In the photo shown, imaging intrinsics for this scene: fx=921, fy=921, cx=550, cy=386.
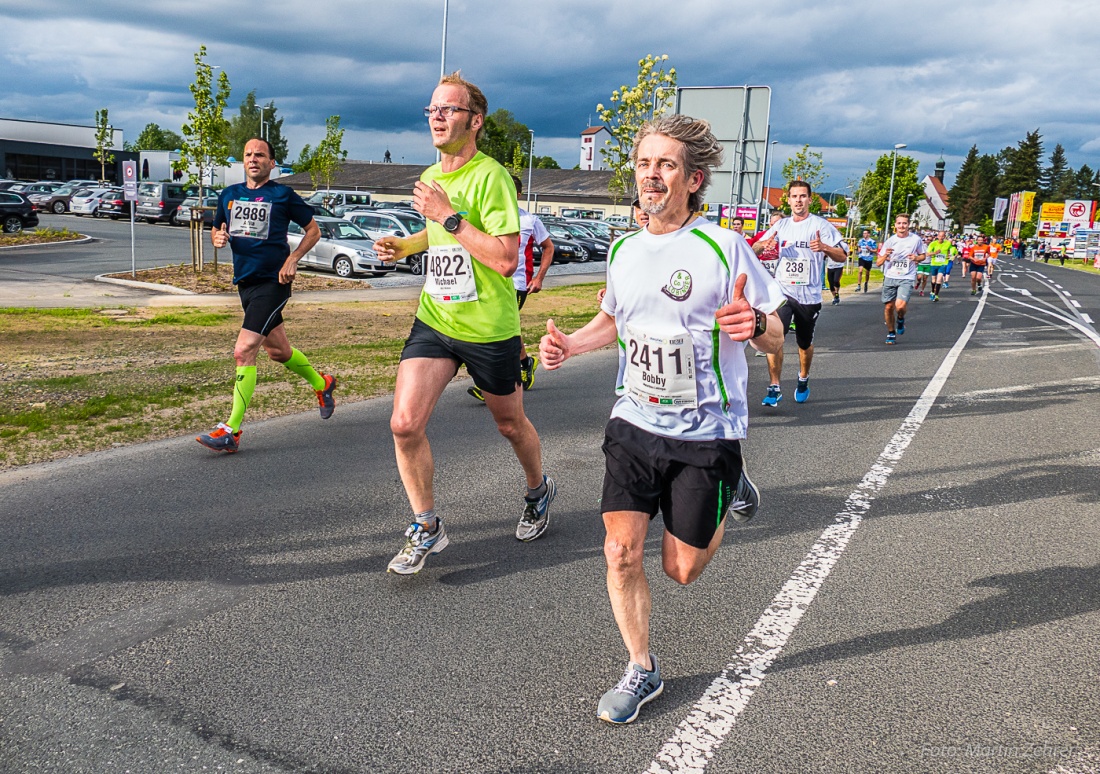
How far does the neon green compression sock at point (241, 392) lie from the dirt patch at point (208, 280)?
12.8 metres

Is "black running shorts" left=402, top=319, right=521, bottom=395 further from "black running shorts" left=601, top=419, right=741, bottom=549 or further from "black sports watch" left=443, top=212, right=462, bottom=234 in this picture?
"black running shorts" left=601, top=419, right=741, bottom=549

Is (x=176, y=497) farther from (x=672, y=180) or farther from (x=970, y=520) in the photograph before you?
(x=970, y=520)

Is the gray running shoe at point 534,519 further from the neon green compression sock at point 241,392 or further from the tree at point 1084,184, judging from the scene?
the tree at point 1084,184

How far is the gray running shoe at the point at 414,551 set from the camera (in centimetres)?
415

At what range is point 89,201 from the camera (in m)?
45.4

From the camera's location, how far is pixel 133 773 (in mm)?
2611

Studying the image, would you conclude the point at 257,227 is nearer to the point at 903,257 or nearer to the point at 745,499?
the point at 745,499

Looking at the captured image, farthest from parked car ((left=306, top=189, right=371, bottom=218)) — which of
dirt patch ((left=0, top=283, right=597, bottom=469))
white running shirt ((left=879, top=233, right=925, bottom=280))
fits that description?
white running shirt ((left=879, top=233, right=925, bottom=280))

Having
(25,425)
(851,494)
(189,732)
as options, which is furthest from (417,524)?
(25,425)

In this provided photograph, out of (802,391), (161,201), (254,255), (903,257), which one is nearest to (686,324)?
(254,255)

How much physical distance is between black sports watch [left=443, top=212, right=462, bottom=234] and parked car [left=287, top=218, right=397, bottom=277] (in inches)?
753

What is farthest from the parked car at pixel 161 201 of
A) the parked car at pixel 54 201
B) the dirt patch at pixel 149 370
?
the dirt patch at pixel 149 370

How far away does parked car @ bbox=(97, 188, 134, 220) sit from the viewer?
145 feet

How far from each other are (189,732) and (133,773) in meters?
0.24
